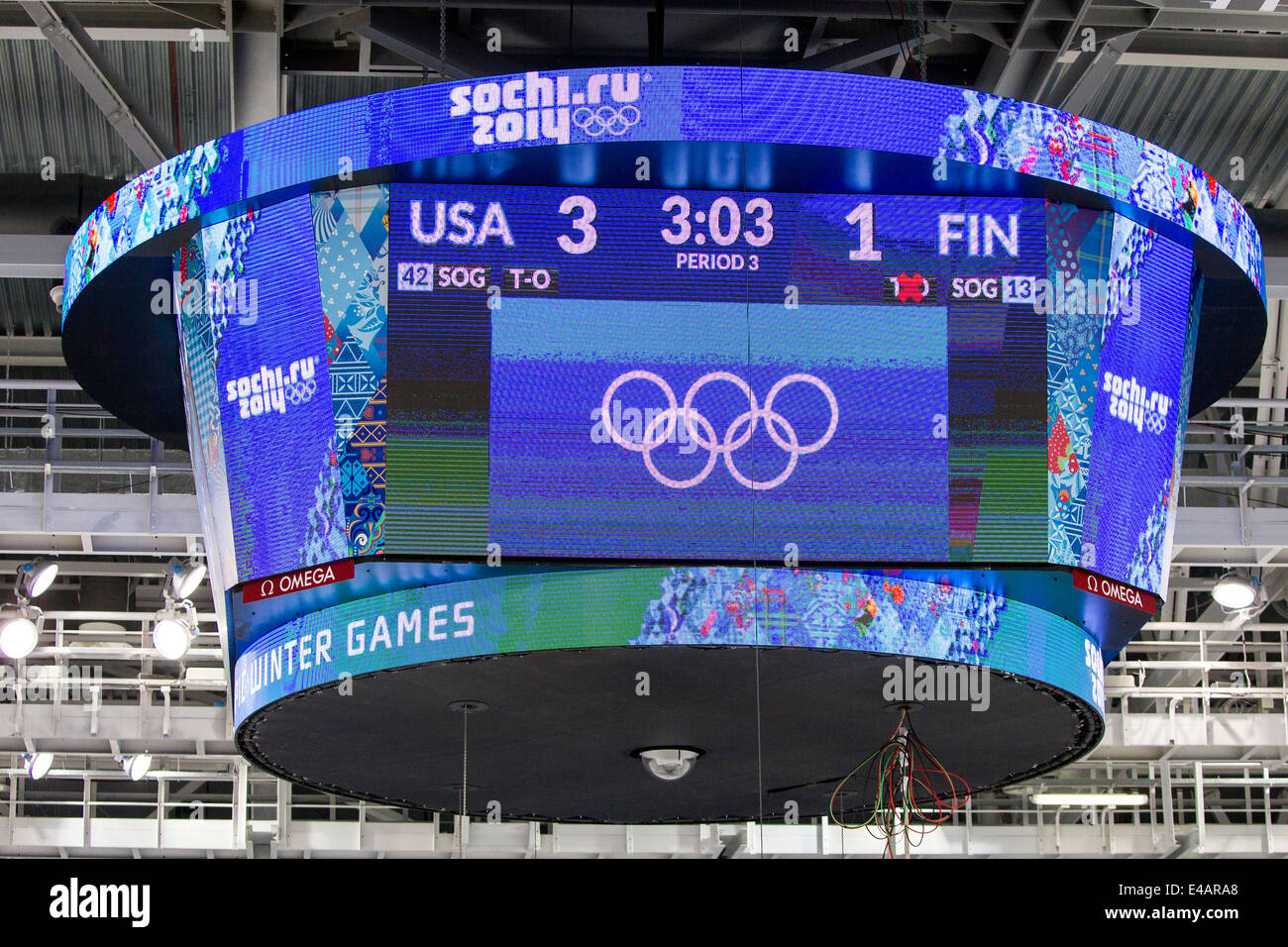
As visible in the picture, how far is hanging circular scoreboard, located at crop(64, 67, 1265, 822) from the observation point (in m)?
11.2

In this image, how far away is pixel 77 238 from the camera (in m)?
13.1

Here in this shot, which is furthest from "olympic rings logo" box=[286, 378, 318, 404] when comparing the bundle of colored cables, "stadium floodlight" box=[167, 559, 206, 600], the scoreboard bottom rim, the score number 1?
"stadium floodlight" box=[167, 559, 206, 600]

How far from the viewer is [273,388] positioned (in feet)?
38.7

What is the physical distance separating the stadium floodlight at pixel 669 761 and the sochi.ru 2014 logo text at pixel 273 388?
3.76m

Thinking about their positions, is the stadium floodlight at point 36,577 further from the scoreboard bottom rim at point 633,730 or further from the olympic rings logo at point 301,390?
the olympic rings logo at point 301,390

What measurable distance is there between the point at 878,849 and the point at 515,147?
1854 cm

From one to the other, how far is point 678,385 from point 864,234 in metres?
1.54

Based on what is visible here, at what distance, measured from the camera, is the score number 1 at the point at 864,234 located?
38.1ft

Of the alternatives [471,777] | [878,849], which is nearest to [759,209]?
[471,777]

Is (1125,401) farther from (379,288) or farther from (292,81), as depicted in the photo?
(292,81)

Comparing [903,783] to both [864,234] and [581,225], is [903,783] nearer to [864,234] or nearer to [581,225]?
[864,234]

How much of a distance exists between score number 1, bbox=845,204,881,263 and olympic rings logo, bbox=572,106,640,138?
4.94 feet

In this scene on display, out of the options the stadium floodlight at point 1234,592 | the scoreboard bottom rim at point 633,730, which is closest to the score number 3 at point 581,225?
the scoreboard bottom rim at point 633,730

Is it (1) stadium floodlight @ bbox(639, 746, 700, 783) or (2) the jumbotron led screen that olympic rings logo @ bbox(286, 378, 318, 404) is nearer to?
(2) the jumbotron led screen
